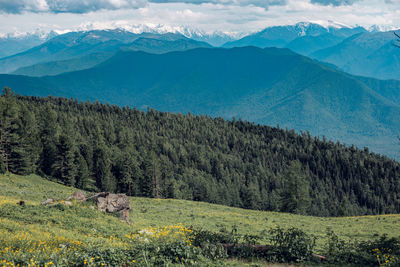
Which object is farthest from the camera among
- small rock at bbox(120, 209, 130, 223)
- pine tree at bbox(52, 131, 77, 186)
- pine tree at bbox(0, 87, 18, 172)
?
pine tree at bbox(52, 131, 77, 186)

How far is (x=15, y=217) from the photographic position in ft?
72.9

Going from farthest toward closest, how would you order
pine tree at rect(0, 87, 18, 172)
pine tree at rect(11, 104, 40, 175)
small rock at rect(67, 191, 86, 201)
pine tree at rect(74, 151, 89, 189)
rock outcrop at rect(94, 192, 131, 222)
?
pine tree at rect(74, 151, 89, 189)
pine tree at rect(11, 104, 40, 175)
pine tree at rect(0, 87, 18, 172)
small rock at rect(67, 191, 86, 201)
rock outcrop at rect(94, 192, 131, 222)

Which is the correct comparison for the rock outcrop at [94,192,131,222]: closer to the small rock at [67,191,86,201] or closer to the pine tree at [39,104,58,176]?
the small rock at [67,191,86,201]

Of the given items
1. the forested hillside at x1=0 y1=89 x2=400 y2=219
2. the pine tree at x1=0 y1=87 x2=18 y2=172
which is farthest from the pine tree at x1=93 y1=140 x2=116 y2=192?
the pine tree at x1=0 y1=87 x2=18 y2=172

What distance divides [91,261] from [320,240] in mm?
21307

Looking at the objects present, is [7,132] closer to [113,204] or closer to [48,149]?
[48,149]

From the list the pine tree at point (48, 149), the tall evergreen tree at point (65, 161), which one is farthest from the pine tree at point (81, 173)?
the pine tree at point (48, 149)

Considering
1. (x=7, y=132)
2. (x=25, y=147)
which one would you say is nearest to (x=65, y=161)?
(x=25, y=147)

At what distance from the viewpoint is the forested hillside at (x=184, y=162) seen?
2916 inches

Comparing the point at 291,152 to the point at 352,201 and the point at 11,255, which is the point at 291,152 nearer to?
the point at 352,201

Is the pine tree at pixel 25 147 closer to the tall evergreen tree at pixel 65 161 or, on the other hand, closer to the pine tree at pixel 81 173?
the tall evergreen tree at pixel 65 161

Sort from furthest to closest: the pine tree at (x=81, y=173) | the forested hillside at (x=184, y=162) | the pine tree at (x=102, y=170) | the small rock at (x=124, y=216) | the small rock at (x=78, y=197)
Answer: the pine tree at (x=102, y=170) < the pine tree at (x=81, y=173) < the forested hillside at (x=184, y=162) < the small rock at (x=78, y=197) < the small rock at (x=124, y=216)

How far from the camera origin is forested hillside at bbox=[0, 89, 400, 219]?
7406cm

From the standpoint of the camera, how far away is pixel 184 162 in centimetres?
15025
